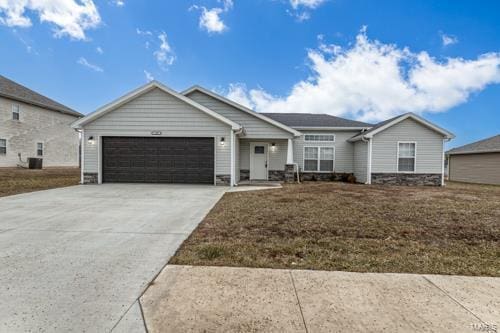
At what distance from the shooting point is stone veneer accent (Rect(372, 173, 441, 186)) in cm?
1394

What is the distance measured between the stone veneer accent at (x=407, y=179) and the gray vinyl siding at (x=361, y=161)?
21.8 inches

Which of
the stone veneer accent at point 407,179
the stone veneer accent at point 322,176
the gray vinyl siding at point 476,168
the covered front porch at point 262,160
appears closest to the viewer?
the stone veneer accent at point 407,179

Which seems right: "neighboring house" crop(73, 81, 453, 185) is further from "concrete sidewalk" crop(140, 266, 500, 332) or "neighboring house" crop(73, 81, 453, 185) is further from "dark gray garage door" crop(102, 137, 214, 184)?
"concrete sidewalk" crop(140, 266, 500, 332)

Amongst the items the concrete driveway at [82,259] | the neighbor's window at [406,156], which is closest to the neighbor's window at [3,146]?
the concrete driveway at [82,259]

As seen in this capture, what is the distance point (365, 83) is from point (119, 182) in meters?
19.1

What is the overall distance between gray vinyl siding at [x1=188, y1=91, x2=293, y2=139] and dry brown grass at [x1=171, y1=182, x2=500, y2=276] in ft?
21.5

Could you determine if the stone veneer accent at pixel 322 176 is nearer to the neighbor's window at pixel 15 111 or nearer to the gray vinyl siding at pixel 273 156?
the gray vinyl siding at pixel 273 156

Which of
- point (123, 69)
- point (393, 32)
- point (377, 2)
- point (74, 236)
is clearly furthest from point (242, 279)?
point (123, 69)

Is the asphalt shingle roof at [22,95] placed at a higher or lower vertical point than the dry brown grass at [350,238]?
higher

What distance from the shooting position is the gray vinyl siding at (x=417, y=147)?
45.3ft

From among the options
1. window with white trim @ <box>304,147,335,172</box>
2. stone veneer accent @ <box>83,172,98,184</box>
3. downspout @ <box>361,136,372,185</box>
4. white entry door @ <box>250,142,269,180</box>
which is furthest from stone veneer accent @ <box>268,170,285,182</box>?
stone veneer accent @ <box>83,172,98,184</box>

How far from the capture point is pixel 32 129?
69.4 ft

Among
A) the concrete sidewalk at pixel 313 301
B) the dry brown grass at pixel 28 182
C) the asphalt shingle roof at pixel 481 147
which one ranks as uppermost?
the asphalt shingle roof at pixel 481 147

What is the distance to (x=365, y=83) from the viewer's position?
67.2 ft
